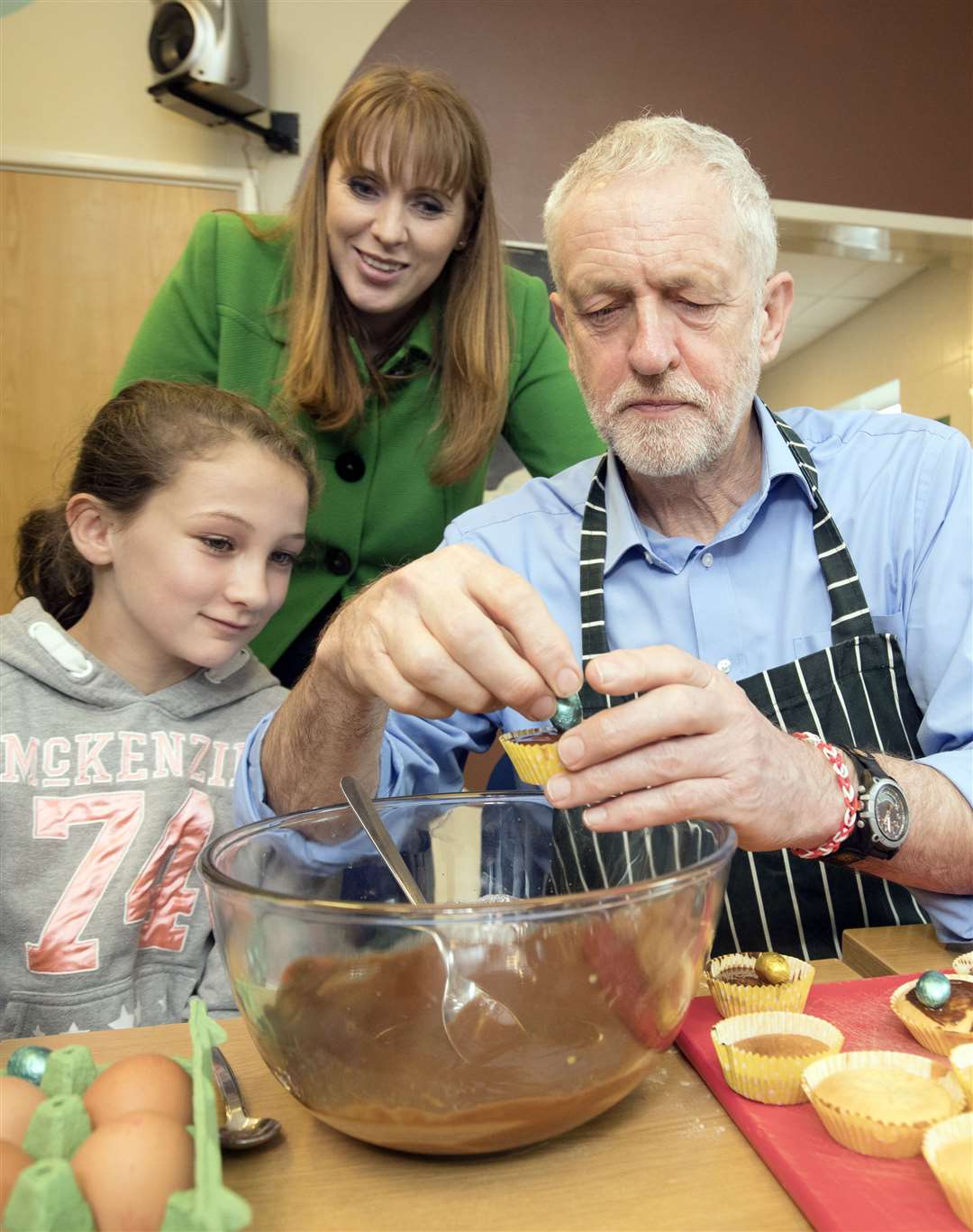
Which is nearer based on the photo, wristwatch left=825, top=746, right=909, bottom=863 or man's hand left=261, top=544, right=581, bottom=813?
man's hand left=261, top=544, right=581, bottom=813

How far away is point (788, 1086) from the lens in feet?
2.12

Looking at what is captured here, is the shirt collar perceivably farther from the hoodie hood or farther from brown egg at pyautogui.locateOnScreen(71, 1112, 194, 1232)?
brown egg at pyautogui.locateOnScreen(71, 1112, 194, 1232)

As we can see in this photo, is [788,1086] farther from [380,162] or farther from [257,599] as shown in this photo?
[380,162]

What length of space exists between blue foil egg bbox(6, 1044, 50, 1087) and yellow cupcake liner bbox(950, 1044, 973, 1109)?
0.53 m

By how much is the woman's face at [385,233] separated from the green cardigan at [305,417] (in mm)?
102

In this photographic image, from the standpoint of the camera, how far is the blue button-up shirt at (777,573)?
1.26 meters

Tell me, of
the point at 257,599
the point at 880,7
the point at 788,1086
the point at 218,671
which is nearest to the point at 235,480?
the point at 257,599

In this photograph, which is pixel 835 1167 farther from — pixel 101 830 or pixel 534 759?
pixel 101 830

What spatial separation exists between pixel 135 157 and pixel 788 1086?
12.0ft

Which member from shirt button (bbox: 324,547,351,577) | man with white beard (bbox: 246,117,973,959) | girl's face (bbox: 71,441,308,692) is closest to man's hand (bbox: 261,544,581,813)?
man with white beard (bbox: 246,117,973,959)

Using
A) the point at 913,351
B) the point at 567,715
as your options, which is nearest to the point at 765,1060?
the point at 567,715

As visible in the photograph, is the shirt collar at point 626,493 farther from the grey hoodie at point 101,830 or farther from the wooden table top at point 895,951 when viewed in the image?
the grey hoodie at point 101,830

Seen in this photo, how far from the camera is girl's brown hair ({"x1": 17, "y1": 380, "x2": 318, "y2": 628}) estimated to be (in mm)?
1602

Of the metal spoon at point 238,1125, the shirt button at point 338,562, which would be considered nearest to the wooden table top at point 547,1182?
the metal spoon at point 238,1125
